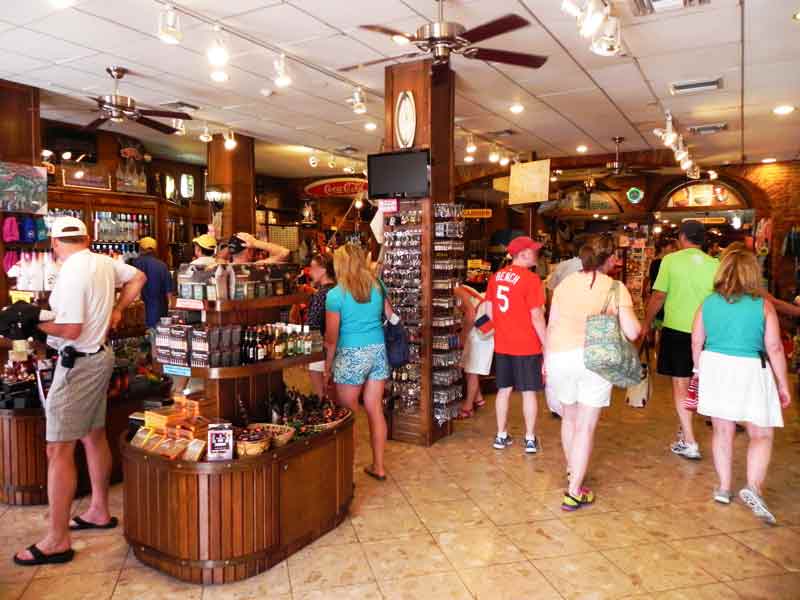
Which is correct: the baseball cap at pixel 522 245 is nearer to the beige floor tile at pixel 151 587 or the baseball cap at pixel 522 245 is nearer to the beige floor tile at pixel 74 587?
the beige floor tile at pixel 151 587

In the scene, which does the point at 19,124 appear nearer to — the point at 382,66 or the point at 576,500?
the point at 382,66

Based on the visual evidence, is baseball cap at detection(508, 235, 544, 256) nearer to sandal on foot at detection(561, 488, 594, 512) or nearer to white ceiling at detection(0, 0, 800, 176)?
white ceiling at detection(0, 0, 800, 176)

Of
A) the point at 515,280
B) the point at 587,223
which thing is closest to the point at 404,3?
the point at 515,280

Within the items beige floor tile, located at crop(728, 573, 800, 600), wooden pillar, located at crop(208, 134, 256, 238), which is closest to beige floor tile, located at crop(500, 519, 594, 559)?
beige floor tile, located at crop(728, 573, 800, 600)

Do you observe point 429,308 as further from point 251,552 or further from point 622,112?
point 622,112

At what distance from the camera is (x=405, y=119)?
5.30 metres

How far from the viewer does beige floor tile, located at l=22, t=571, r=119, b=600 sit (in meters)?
2.87

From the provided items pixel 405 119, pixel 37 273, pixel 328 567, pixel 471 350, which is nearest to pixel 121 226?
pixel 37 273

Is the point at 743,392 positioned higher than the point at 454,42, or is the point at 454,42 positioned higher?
the point at 454,42

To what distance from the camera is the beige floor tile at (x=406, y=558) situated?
3.10 m

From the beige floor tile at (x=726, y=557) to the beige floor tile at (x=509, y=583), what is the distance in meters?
0.86

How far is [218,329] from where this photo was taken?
3072mm

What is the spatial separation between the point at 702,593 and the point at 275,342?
2415 mm

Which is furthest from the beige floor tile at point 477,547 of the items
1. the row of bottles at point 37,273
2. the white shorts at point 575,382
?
the row of bottles at point 37,273
